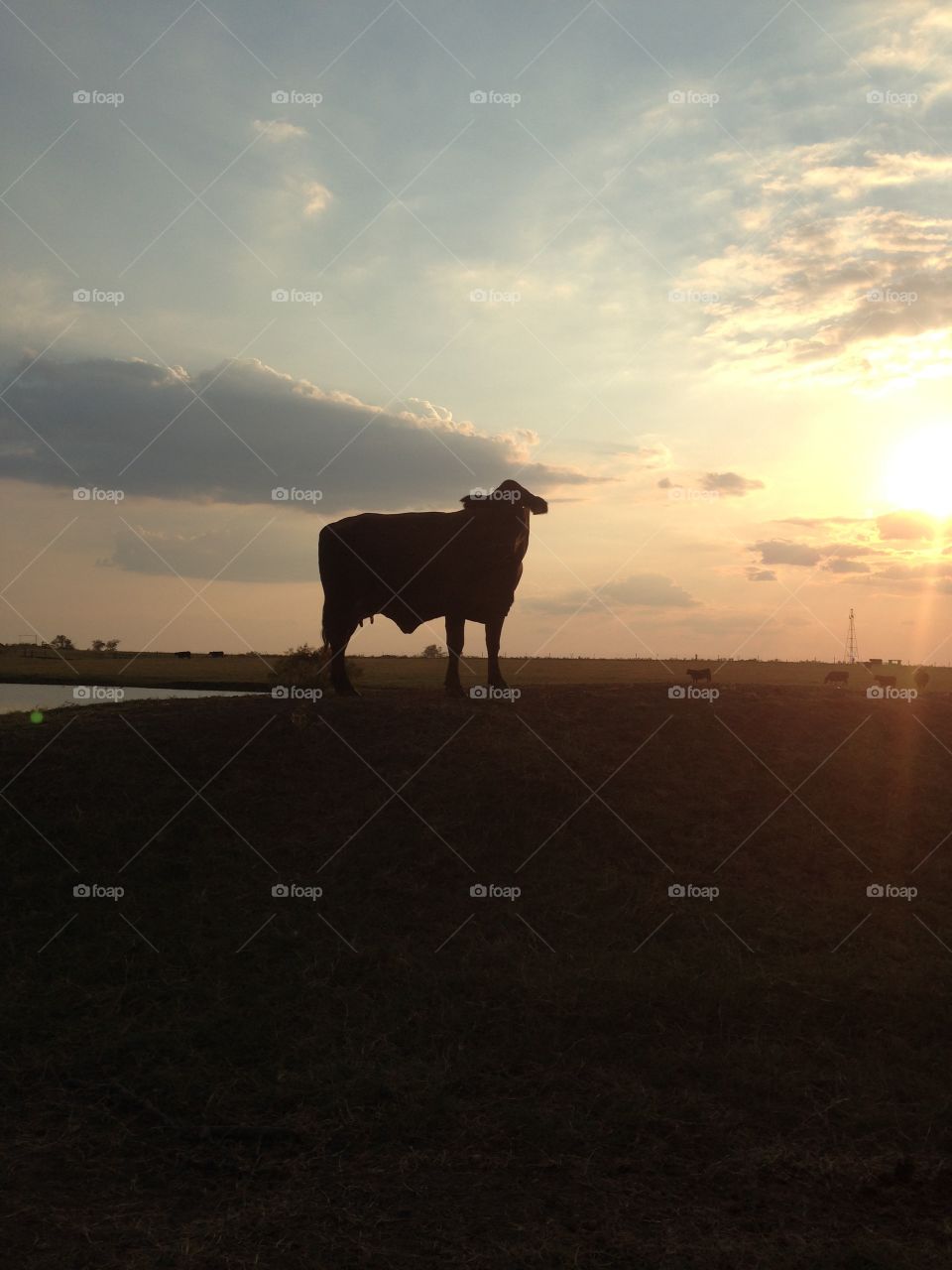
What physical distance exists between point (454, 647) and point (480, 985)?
26.3ft

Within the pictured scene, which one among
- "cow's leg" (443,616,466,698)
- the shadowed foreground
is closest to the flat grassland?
"cow's leg" (443,616,466,698)

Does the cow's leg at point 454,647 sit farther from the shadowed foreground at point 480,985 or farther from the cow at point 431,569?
the shadowed foreground at point 480,985

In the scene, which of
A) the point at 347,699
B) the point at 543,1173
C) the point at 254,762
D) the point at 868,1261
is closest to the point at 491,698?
the point at 347,699

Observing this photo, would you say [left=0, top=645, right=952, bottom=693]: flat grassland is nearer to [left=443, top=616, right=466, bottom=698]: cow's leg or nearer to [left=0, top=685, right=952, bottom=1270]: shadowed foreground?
[left=443, top=616, right=466, bottom=698]: cow's leg

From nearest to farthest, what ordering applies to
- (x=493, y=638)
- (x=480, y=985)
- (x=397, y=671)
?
(x=480, y=985), (x=493, y=638), (x=397, y=671)

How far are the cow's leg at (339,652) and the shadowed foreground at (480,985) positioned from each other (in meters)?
0.69

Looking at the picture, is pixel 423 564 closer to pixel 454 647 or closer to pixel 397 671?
pixel 454 647

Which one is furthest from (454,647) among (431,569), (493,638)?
(431,569)

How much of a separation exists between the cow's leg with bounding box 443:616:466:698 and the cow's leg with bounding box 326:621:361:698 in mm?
1706

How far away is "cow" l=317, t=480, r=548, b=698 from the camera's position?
58.7 feet

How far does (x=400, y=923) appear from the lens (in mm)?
12188

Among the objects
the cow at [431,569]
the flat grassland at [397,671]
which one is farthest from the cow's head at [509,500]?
the flat grassland at [397,671]

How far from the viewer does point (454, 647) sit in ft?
59.6

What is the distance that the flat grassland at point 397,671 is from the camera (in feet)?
123
